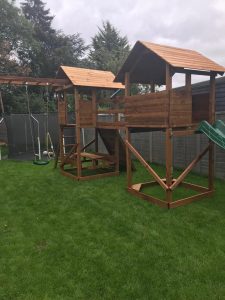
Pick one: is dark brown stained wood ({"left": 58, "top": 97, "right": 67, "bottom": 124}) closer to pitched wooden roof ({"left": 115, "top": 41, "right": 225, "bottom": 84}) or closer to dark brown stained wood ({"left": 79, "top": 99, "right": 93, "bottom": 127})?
dark brown stained wood ({"left": 79, "top": 99, "right": 93, "bottom": 127})

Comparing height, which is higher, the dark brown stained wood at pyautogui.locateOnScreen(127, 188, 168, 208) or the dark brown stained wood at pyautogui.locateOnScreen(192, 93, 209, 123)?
the dark brown stained wood at pyautogui.locateOnScreen(192, 93, 209, 123)

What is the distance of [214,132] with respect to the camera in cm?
660

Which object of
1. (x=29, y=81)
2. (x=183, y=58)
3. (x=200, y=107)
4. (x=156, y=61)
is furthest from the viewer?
(x=29, y=81)

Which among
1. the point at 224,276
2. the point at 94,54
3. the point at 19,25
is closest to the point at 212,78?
the point at 224,276

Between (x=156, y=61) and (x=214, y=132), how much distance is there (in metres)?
2.66

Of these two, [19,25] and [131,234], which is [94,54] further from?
[131,234]

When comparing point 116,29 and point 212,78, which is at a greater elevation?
point 116,29

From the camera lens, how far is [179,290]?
380 cm

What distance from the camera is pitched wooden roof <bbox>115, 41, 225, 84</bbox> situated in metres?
6.65

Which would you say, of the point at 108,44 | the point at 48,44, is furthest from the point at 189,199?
the point at 108,44

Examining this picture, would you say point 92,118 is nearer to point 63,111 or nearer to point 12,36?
point 63,111

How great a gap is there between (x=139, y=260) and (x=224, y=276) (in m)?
1.27

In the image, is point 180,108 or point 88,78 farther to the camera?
point 88,78

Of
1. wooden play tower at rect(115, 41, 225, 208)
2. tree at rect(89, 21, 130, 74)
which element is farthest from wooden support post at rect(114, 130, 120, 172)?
tree at rect(89, 21, 130, 74)
